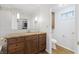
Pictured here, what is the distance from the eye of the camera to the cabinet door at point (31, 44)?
117 inches

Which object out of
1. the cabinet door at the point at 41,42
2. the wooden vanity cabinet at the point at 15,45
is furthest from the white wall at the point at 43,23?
the wooden vanity cabinet at the point at 15,45

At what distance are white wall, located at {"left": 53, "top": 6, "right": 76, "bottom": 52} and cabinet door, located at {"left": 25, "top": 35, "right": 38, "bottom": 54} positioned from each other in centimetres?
78

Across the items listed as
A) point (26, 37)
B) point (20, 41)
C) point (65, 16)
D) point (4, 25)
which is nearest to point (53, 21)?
point (65, 16)

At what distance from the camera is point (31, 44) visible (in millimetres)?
3119

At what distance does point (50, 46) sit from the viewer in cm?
346

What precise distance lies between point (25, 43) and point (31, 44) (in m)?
0.27

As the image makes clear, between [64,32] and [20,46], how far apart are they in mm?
1435

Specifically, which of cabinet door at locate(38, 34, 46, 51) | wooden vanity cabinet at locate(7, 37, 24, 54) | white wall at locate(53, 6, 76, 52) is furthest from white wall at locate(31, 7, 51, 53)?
wooden vanity cabinet at locate(7, 37, 24, 54)

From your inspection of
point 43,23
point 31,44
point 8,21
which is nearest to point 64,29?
point 43,23

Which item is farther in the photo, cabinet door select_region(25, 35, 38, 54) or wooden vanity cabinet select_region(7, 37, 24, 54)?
cabinet door select_region(25, 35, 38, 54)

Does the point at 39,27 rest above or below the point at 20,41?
above

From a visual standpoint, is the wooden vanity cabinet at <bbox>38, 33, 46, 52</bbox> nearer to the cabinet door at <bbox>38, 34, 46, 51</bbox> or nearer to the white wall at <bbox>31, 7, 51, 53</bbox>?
the cabinet door at <bbox>38, 34, 46, 51</bbox>

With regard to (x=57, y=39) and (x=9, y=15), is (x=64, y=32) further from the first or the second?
(x=9, y=15)

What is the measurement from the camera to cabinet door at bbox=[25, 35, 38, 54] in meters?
2.97
